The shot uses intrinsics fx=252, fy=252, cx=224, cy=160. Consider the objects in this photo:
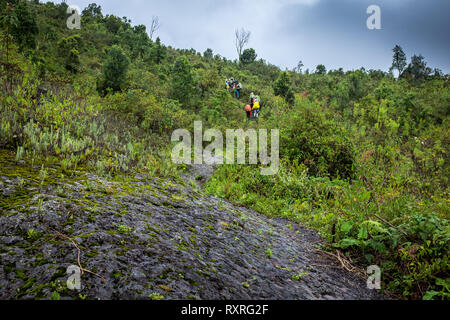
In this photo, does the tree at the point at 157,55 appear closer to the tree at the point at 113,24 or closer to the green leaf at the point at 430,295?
the tree at the point at 113,24

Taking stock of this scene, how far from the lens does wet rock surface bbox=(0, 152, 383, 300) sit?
5.16 feet

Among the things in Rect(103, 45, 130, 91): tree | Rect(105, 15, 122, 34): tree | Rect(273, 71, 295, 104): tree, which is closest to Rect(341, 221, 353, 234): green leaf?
Rect(103, 45, 130, 91): tree

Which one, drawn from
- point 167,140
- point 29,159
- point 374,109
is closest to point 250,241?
point 29,159

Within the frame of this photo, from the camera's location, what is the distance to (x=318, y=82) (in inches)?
1116

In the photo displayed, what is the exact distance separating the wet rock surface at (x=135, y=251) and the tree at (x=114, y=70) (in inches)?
458

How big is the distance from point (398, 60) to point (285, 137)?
3026cm

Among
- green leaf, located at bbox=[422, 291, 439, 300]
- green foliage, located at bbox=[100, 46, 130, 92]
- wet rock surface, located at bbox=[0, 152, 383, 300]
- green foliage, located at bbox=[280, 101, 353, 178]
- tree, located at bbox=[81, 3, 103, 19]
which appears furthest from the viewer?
tree, located at bbox=[81, 3, 103, 19]

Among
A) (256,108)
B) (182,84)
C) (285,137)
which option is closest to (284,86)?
(256,108)

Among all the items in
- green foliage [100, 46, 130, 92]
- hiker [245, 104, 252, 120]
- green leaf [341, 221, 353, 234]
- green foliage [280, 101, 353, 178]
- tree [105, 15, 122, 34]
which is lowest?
green leaf [341, 221, 353, 234]

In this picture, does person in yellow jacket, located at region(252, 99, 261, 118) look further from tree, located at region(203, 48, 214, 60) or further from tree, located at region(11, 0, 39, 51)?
tree, located at region(203, 48, 214, 60)

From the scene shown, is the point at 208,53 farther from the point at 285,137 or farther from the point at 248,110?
the point at 285,137

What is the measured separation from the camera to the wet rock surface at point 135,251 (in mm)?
1571

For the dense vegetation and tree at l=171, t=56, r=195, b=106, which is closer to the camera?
the dense vegetation

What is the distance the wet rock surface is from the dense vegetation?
26.7 inches
